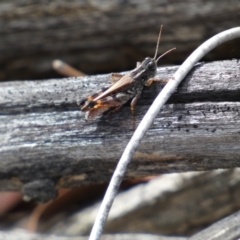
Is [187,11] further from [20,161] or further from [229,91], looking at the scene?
[20,161]

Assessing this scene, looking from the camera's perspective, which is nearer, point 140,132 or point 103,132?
point 140,132

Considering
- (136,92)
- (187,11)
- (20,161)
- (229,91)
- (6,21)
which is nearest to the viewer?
(229,91)

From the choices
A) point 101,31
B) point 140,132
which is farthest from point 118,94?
point 101,31

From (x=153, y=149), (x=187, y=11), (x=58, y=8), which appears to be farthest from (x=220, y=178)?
(x=58, y=8)

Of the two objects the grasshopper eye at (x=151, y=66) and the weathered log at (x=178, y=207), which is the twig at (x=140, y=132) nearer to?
the grasshopper eye at (x=151, y=66)

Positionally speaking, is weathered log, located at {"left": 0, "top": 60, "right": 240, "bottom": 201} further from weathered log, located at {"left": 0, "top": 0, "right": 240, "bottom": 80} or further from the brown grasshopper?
weathered log, located at {"left": 0, "top": 0, "right": 240, "bottom": 80}

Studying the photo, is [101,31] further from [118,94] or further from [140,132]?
[140,132]

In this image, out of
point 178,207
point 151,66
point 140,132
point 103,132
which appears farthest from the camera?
point 178,207
